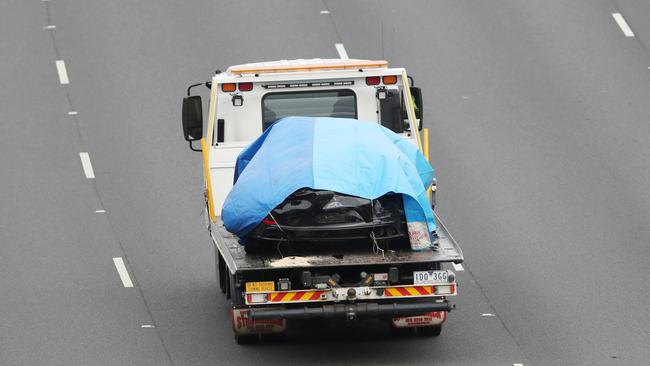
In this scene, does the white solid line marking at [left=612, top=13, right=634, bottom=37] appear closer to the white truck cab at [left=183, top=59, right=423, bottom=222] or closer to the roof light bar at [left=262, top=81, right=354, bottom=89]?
the white truck cab at [left=183, top=59, right=423, bottom=222]

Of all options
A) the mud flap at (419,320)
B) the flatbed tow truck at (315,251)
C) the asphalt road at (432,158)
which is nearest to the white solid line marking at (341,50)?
the asphalt road at (432,158)

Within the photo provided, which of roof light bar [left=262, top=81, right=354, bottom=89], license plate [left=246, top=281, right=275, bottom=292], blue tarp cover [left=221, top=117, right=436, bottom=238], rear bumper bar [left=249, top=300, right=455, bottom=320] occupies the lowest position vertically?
rear bumper bar [left=249, top=300, right=455, bottom=320]

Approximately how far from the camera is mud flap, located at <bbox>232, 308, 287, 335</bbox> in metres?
15.7

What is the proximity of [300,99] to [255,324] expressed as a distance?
3.33 meters

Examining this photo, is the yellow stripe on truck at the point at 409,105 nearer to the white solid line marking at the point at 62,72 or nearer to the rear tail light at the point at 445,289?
the rear tail light at the point at 445,289

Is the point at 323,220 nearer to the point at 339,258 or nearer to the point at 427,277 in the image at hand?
the point at 339,258

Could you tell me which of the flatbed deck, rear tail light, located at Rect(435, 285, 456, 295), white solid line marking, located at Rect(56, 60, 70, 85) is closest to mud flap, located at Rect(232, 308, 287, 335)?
the flatbed deck

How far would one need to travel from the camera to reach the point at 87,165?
944 inches

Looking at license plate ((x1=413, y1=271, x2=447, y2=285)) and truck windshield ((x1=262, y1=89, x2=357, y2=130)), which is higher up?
truck windshield ((x1=262, y1=89, x2=357, y2=130))

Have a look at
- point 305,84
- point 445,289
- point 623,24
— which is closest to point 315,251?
point 445,289

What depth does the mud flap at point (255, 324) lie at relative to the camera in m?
15.7

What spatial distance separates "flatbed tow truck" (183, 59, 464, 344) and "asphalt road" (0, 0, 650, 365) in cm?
73

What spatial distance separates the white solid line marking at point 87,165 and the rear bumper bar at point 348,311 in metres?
9.09

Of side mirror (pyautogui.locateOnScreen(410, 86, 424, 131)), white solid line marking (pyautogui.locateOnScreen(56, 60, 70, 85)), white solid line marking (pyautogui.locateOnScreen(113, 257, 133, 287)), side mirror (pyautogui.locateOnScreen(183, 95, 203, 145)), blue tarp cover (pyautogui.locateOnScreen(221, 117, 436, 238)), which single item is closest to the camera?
blue tarp cover (pyautogui.locateOnScreen(221, 117, 436, 238))
